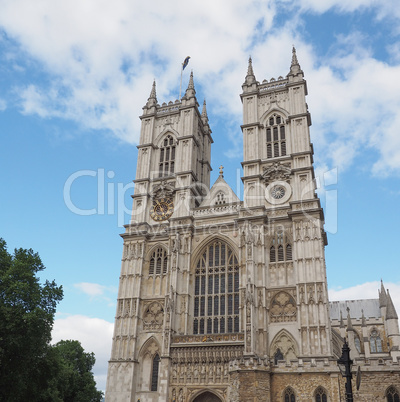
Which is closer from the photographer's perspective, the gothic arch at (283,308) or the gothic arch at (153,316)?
the gothic arch at (283,308)

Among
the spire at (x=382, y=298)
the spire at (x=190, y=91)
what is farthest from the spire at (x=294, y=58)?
the spire at (x=382, y=298)

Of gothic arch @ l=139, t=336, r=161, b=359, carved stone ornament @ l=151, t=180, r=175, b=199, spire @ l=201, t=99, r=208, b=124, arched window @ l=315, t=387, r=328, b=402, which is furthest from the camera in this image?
spire @ l=201, t=99, r=208, b=124

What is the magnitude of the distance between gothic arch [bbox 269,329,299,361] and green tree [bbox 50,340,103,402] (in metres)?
17.3

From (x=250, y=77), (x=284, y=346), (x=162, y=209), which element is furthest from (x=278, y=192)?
(x=250, y=77)

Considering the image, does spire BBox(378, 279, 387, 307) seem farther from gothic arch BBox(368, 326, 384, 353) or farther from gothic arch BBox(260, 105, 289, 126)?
gothic arch BBox(260, 105, 289, 126)

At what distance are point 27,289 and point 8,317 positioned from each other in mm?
2390

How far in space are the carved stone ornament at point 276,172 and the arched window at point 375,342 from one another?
28.6m

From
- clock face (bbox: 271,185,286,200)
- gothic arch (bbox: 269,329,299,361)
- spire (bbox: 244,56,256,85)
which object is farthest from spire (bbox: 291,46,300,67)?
gothic arch (bbox: 269,329,299,361)

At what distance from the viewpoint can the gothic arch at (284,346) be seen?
3097 cm

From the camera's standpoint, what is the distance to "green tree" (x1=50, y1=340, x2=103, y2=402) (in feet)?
128

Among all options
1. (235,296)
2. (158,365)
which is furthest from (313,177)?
(158,365)

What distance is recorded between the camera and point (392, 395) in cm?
2339

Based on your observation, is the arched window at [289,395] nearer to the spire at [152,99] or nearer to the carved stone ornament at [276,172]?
the carved stone ornament at [276,172]

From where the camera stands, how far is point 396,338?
1993 inches
